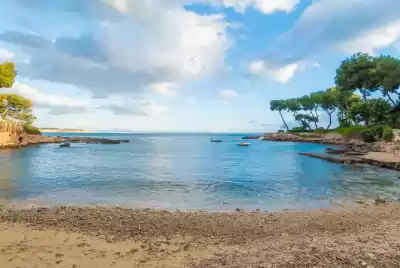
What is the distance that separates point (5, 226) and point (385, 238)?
12.3 meters

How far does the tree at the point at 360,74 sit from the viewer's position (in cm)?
7550

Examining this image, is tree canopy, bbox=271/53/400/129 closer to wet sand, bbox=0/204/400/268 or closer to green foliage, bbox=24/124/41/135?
wet sand, bbox=0/204/400/268

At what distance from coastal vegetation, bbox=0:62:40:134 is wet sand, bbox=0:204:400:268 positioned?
54.8 metres

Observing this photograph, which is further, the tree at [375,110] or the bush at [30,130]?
the bush at [30,130]

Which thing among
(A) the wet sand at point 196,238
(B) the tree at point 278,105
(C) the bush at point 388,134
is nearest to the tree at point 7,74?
(A) the wet sand at point 196,238

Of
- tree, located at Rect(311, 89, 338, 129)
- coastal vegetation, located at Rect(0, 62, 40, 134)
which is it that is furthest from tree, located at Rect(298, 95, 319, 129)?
coastal vegetation, located at Rect(0, 62, 40, 134)

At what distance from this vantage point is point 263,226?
430 inches

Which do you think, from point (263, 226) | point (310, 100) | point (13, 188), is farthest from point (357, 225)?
point (310, 100)

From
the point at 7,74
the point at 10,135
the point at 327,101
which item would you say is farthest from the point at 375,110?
the point at 10,135

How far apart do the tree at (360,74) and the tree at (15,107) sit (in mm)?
81728

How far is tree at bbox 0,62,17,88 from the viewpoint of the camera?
184ft

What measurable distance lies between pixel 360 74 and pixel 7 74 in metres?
80.2

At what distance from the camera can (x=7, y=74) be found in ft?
187

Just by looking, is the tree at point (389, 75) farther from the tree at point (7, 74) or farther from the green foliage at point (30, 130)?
the green foliage at point (30, 130)
